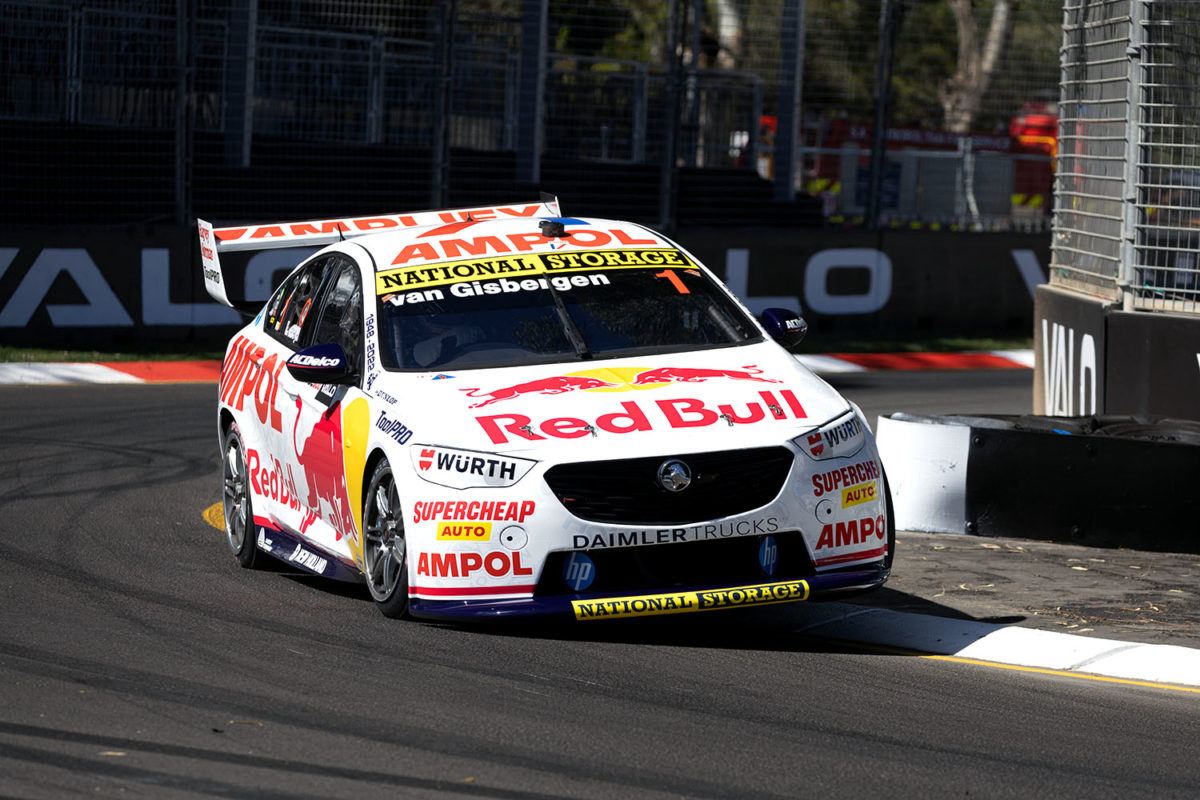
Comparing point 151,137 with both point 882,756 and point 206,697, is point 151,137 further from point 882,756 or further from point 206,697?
point 882,756

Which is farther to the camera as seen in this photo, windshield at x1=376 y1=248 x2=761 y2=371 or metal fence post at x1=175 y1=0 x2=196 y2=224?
metal fence post at x1=175 y1=0 x2=196 y2=224

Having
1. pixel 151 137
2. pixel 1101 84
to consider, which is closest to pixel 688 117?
pixel 151 137

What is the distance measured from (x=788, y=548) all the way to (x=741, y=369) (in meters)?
0.87

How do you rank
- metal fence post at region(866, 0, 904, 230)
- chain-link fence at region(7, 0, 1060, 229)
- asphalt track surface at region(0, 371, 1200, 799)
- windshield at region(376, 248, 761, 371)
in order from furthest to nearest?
metal fence post at region(866, 0, 904, 230) → chain-link fence at region(7, 0, 1060, 229) → windshield at region(376, 248, 761, 371) → asphalt track surface at region(0, 371, 1200, 799)

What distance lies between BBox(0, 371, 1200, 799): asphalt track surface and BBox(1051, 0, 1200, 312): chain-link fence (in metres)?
4.09

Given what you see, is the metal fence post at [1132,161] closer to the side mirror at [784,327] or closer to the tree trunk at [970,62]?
the side mirror at [784,327]

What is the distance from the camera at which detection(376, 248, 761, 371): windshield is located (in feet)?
24.8

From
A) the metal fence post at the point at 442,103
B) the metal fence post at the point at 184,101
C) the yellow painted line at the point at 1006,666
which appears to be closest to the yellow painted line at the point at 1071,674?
the yellow painted line at the point at 1006,666

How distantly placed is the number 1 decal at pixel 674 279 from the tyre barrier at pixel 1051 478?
2.11 meters

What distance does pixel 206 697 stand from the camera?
5922mm

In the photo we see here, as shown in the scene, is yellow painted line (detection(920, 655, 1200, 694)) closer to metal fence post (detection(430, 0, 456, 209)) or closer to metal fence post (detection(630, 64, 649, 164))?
metal fence post (detection(430, 0, 456, 209))

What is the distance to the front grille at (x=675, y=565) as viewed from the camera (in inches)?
261

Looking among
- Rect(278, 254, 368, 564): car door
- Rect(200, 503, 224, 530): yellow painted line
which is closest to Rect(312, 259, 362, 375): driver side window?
Rect(278, 254, 368, 564): car door

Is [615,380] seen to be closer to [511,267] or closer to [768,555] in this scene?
[768,555]
